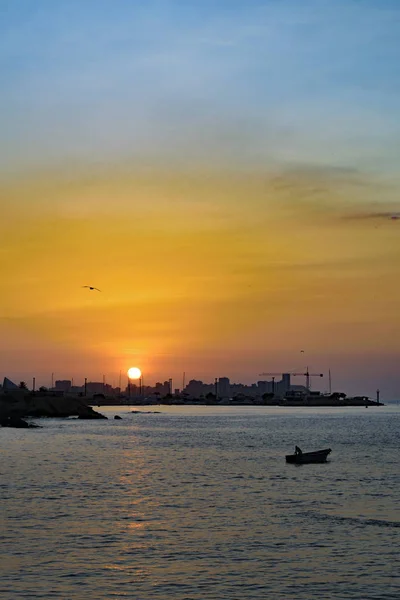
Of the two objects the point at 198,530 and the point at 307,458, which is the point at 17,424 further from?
the point at 198,530

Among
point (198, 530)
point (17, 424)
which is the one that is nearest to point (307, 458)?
point (198, 530)

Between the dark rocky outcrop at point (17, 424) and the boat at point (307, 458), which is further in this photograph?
the dark rocky outcrop at point (17, 424)

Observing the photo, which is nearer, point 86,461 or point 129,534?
point 129,534

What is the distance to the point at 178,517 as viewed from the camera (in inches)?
1781

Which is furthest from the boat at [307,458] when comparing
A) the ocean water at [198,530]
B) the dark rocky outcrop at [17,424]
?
the dark rocky outcrop at [17,424]

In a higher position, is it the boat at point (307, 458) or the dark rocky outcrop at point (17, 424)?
the dark rocky outcrop at point (17, 424)

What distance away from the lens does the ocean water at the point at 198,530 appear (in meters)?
30.1

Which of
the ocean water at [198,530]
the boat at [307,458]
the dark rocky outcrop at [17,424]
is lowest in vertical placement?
the ocean water at [198,530]

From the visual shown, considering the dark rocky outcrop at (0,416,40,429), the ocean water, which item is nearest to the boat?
the ocean water

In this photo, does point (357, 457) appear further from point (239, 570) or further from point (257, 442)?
point (239, 570)

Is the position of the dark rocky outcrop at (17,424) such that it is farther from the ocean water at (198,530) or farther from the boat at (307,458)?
the boat at (307,458)

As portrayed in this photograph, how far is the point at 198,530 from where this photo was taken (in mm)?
41250

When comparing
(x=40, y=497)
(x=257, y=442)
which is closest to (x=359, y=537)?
(x=40, y=497)

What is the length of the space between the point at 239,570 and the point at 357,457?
60375 millimetres
